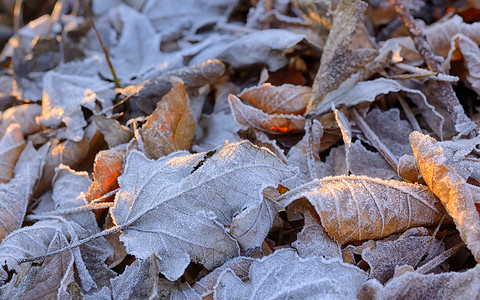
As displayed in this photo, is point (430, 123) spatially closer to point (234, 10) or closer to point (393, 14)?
point (393, 14)

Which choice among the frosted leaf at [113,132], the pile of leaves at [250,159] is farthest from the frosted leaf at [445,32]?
the frosted leaf at [113,132]

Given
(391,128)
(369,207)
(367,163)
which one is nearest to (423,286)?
(369,207)

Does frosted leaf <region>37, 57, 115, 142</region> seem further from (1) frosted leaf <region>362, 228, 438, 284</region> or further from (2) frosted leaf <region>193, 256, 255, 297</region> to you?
(1) frosted leaf <region>362, 228, 438, 284</region>

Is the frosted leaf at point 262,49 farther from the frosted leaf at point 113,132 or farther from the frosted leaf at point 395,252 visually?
the frosted leaf at point 395,252

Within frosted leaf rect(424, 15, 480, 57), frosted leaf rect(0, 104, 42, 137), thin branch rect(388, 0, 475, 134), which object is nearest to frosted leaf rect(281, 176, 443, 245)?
Result: thin branch rect(388, 0, 475, 134)

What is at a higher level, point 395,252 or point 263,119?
point 263,119

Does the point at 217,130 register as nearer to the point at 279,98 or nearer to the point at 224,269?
the point at 279,98

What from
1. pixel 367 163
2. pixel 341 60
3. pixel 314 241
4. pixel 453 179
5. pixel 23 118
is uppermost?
pixel 341 60
